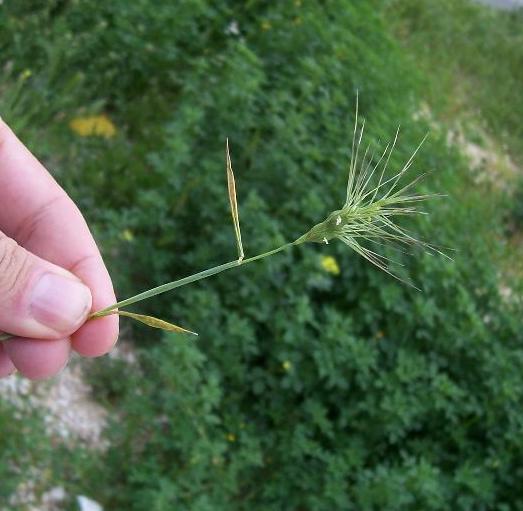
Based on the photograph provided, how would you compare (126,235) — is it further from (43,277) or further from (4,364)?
(43,277)

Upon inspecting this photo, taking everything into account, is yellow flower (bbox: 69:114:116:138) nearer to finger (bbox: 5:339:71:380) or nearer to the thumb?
finger (bbox: 5:339:71:380)

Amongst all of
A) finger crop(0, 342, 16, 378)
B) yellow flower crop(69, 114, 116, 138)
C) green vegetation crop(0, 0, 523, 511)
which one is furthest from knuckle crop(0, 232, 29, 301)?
yellow flower crop(69, 114, 116, 138)

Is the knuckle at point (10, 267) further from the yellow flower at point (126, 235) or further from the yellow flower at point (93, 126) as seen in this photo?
the yellow flower at point (93, 126)

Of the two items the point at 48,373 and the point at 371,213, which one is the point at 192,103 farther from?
the point at 371,213

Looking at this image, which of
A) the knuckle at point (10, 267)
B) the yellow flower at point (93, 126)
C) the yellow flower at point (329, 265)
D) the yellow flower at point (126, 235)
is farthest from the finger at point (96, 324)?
the yellow flower at point (93, 126)

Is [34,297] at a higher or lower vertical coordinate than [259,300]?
higher

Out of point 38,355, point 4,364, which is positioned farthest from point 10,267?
point 4,364
